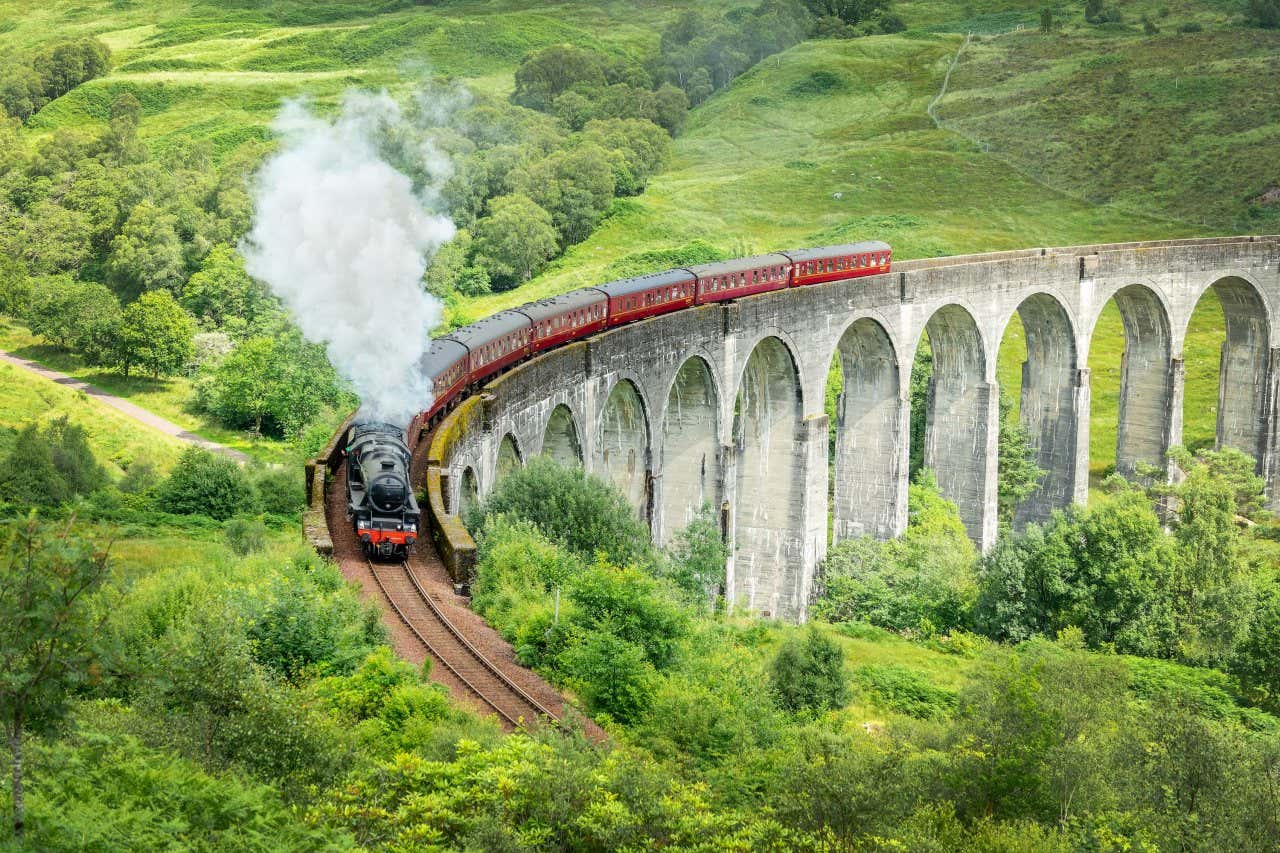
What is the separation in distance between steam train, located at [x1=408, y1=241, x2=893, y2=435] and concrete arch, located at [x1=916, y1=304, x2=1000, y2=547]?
175 inches

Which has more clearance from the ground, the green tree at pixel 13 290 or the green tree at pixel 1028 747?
the green tree at pixel 13 290

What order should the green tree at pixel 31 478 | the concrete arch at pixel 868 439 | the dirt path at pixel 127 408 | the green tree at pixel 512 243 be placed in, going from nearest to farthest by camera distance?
the green tree at pixel 31 478, the concrete arch at pixel 868 439, the dirt path at pixel 127 408, the green tree at pixel 512 243

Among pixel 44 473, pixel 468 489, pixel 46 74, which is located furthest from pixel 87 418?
pixel 46 74

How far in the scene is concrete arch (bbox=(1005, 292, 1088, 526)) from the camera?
59.7 meters

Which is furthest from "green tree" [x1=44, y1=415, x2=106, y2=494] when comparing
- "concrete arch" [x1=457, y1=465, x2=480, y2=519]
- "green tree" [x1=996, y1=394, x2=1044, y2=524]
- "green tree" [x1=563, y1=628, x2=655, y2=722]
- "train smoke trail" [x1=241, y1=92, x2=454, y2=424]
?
"green tree" [x1=996, y1=394, x2=1044, y2=524]

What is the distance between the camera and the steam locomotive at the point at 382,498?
25.8m

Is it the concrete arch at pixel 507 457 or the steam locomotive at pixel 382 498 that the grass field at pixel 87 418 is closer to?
the concrete arch at pixel 507 457

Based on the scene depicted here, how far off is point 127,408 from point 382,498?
47121 millimetres

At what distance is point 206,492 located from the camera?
40.9 metres

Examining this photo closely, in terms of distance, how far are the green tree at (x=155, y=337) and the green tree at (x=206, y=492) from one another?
32250 millimetres

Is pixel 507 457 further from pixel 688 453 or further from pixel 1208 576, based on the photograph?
pixel 1208 576

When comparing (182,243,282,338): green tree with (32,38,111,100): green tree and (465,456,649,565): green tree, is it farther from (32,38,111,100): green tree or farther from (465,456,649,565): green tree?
(32,38,111,100): green tree

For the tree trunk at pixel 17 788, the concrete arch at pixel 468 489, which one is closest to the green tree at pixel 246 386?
the concrete arch at pixel 468 489

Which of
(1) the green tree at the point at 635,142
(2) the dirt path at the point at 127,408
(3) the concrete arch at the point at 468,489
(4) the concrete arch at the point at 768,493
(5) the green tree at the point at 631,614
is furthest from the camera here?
(1) the green tree at the point at 635,142
